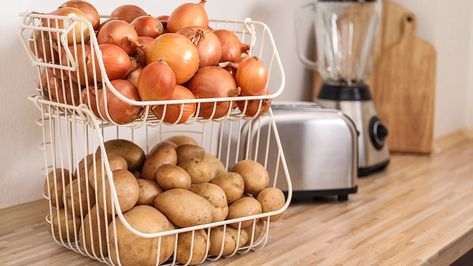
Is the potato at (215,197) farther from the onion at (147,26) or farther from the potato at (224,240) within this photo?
the onion at (147,26)

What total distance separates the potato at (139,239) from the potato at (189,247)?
37 mm

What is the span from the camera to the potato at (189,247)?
96 centimetres

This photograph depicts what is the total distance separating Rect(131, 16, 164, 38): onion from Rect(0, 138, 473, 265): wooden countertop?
1.04ft

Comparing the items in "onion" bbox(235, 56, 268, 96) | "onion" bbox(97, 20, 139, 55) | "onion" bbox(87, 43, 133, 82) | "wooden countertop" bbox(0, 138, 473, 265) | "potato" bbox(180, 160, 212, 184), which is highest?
"onion" bbox(97, 20, 139, 55)

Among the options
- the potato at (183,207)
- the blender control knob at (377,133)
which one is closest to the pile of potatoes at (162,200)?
the potato at (183,207)

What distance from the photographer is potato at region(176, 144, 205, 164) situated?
1076mm

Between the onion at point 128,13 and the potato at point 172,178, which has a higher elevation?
the onion at point 128,13

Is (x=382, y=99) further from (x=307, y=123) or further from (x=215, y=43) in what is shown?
(x=215, y=43)

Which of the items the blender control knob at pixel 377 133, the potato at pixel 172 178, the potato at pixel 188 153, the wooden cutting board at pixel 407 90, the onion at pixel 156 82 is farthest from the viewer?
the wooden cutting board at pixel 407 90

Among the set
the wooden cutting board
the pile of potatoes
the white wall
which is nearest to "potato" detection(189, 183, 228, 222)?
the pile of potatoes

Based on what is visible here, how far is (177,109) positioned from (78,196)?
0.64ft

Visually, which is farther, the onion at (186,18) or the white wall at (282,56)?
the white wall at (282,56)

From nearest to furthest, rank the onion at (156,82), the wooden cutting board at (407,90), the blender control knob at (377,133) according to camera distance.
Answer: the onion at (156,82) → the blender control knob at (377,133) → the wooden cutting board at (407,90)

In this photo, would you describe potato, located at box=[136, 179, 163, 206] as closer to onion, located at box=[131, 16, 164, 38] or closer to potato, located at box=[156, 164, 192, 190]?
potato, located at box=[156, 164, 192, 190]
